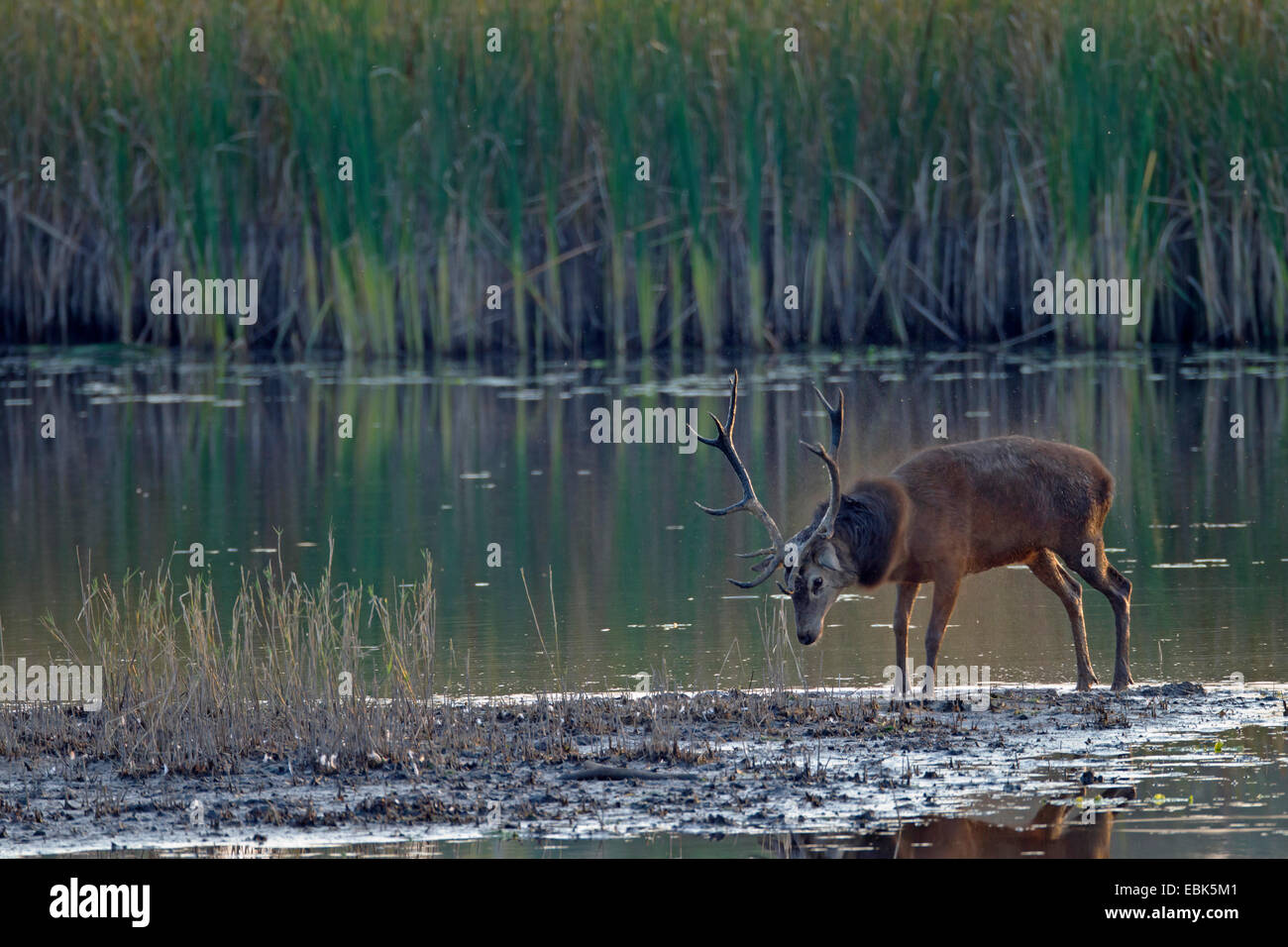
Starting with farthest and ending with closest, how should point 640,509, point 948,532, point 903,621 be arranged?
point 640,509
point 903,621
point 948,532

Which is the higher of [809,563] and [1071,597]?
[809,563]

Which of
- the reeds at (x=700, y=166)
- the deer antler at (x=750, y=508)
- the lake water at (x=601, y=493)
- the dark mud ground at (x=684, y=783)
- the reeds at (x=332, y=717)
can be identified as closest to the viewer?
the dark mud ground at (x=684, y=783)

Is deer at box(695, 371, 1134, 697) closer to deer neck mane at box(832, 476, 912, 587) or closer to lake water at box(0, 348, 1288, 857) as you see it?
deer neck mane at box(832, 476, 912, 587)

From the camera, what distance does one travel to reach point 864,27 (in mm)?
23406

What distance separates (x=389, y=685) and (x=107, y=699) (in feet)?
3.70

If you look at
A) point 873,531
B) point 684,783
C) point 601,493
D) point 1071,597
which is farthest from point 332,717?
point 601,493

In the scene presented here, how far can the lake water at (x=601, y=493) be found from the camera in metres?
11.4

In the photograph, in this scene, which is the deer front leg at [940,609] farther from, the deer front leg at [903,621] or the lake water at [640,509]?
the lake water at [640,509]

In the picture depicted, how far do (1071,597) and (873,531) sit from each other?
1.07 meters

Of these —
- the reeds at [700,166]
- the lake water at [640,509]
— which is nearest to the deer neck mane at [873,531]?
the lake water at [640,509]

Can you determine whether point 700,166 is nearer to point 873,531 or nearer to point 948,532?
point 948,532

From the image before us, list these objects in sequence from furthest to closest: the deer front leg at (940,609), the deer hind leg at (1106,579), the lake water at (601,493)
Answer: the lake water at (601,493) < the deer hind leg at (1106,579) < the deer front leg at (940,609)

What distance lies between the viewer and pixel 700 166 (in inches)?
926

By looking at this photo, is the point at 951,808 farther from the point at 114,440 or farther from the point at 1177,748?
the point at 114,440
